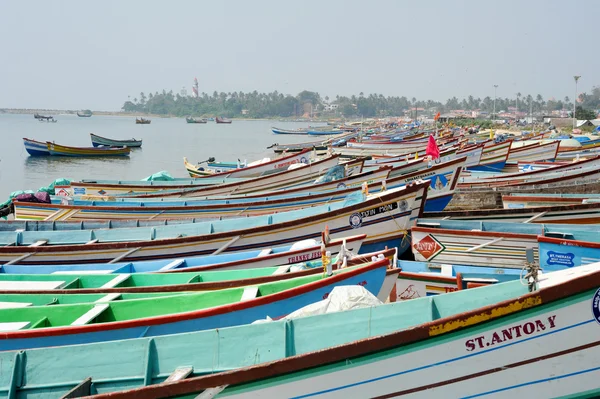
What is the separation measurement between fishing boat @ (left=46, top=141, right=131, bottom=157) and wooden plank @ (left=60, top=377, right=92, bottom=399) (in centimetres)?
4350

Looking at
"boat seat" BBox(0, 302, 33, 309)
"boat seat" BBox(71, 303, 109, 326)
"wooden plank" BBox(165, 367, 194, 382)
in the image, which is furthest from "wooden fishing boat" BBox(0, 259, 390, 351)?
"wooden plank" BBox(165, 367, 194, 382)

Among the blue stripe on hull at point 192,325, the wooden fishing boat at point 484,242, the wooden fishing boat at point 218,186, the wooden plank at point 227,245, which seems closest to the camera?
the blue stripe on hull at point 192,325

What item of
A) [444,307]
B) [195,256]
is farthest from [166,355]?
[195,256]

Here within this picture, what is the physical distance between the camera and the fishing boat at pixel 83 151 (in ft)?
147

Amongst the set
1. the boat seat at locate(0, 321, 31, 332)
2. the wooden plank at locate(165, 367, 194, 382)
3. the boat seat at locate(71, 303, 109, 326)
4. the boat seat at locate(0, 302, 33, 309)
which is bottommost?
the boat seat at locate(0, 302, 33, 309)

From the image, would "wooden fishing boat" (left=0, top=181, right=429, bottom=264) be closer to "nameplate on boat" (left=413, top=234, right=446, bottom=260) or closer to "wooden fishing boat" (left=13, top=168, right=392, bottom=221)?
"nameplate on boat" (left=413, top=234, right=446, bottom=260)

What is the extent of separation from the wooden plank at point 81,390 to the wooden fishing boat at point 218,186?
13.6 m

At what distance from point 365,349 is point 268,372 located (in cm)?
74

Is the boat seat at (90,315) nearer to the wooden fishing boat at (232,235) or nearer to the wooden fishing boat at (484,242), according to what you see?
the wooden fishing boat at (232,235)

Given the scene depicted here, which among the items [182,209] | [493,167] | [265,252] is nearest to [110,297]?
[265,252]

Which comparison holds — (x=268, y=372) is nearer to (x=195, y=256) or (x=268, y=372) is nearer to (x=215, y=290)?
(x=215, y=290)

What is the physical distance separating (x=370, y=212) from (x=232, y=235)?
259 cm

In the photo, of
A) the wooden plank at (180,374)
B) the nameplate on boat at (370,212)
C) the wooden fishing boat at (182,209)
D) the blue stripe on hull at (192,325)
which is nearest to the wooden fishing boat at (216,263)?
the nameplate on boat at (370,212)

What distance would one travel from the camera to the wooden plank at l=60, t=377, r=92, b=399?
4.46m
